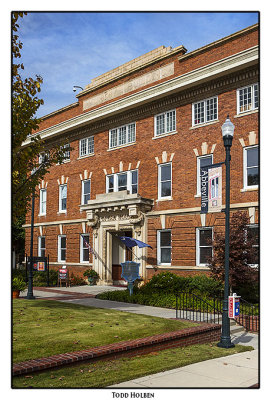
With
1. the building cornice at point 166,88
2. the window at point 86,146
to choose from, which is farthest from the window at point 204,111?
the window at point 86,146

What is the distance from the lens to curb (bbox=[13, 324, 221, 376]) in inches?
285

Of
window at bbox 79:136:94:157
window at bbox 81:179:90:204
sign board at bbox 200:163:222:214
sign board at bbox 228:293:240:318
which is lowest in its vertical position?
sign board at bbox 228:293:240:318

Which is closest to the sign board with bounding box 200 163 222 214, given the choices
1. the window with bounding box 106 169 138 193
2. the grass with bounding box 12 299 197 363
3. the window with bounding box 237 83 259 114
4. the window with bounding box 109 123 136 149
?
the grass with bounding box 12 299 197 363

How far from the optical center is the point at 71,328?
10570 mm

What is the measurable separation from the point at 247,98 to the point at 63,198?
47.8ft

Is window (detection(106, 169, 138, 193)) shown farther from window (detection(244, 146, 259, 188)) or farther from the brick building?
window (detection(244, 146, 259, 188))

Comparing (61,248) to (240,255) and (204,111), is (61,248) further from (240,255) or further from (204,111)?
(240,255)

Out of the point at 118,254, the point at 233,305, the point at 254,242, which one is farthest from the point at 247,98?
the point at 233,305

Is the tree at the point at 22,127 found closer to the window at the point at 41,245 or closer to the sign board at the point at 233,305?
the sign board at the point at 233,305

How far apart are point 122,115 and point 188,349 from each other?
1620 cm

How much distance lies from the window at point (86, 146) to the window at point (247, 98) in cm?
1036

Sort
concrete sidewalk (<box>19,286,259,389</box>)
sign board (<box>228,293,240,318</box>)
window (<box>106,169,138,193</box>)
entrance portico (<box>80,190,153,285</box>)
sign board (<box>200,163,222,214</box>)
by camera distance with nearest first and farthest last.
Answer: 1. concrete sidewalk (<box>19,286,259,389</box>)
2. sign board (<box>228,293,240,318</box>)
3. sign board (<box>200,163,222,214</box>)
4. entrance portico (<box>80,190,153,285</box>)
5. window (<box>106,169,138,193</box>)

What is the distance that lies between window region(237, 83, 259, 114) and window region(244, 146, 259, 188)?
1.81 metres

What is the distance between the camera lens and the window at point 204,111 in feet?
64.6
